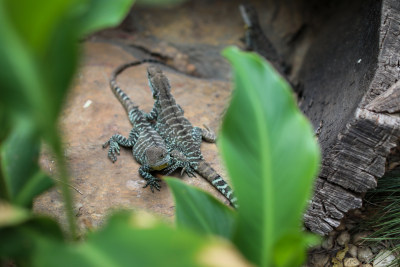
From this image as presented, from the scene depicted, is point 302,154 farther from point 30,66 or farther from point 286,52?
point 286,52

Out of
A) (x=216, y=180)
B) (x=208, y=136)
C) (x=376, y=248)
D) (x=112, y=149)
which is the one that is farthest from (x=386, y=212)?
(x=112, y=149)

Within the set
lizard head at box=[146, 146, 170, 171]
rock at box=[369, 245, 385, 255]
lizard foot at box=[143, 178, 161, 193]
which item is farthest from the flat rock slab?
rock at box=[369, 245, 385, 255]

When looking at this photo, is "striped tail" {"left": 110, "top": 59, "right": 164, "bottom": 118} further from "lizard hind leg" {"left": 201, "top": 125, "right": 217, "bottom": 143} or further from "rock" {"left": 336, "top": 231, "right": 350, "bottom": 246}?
"rock" {"left": 336, "top": 231, "right": 350, "bottom": 246}

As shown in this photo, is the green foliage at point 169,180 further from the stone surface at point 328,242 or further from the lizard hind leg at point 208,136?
the lizard hind leg at point 208,136

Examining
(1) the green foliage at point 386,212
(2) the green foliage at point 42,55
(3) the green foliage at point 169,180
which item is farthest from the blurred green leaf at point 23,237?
(1) the green foliage at point 386,212

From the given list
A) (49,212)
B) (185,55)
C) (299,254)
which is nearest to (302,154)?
(299,254)
